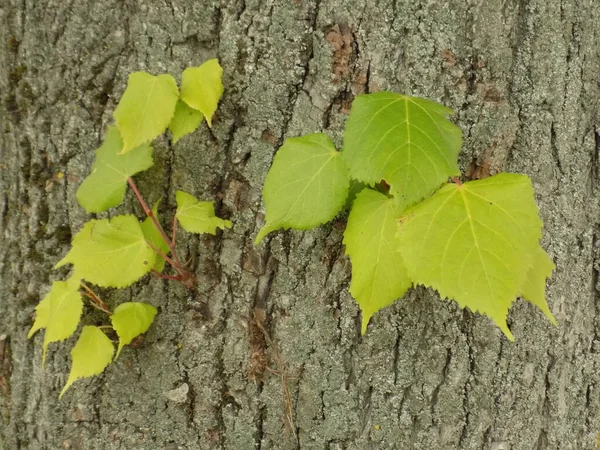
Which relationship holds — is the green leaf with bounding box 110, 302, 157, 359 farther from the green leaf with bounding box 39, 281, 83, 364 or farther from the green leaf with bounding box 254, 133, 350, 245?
the green leaf with bounding box 254, 133, 350, 245

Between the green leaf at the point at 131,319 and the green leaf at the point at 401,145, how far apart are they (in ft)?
2.09

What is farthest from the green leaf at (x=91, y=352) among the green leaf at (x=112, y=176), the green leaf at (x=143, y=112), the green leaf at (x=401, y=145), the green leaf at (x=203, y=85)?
the green leaf at (x=401, y=145)

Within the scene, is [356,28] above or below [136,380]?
above

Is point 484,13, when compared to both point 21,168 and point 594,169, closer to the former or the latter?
point 594,169

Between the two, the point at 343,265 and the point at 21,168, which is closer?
the point at 343,265

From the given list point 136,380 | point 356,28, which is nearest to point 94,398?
point 136,380

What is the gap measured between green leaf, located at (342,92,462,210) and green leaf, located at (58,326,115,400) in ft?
2.43

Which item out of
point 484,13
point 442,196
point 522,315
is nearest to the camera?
point 442,196

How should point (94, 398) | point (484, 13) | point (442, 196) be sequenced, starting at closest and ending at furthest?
point (442, 196)
point (484, 13)
point (94, 398)

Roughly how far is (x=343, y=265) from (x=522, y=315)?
0.46 m

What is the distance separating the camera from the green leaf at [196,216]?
1165 mm

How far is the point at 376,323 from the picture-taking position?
1205mm

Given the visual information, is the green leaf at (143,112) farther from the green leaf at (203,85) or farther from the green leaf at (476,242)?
the green leaf at (476,242)

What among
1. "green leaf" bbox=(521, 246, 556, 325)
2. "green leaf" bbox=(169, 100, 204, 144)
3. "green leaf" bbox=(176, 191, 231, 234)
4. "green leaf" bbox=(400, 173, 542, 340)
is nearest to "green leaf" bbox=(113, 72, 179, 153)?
"green leaf" bbox=(169, 100, 204, 144)
